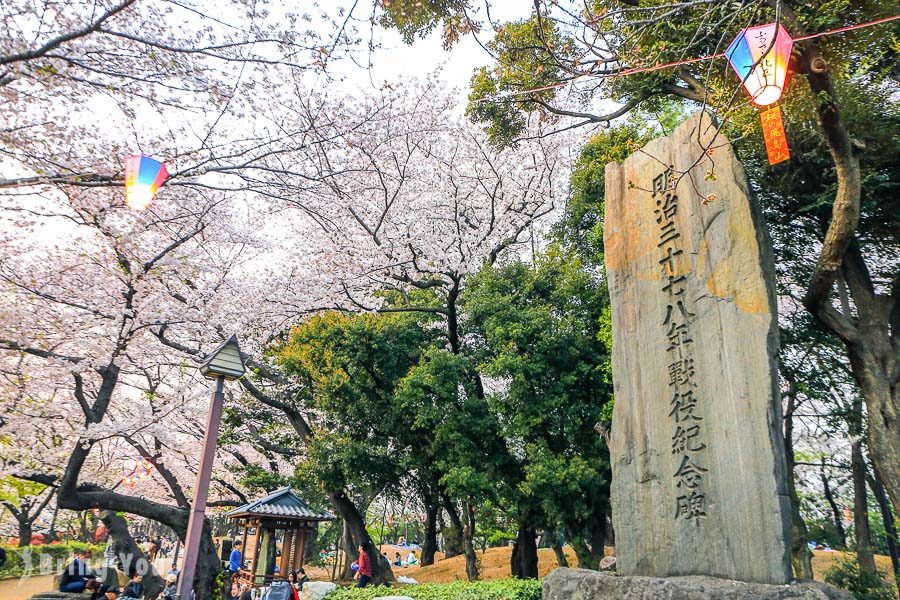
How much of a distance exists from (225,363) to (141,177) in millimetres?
1808

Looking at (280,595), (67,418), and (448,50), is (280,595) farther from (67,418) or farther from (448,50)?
(448,50)

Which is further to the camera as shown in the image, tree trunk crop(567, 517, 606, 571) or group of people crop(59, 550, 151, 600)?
tree trunk crop(567, 517, 606, 571)

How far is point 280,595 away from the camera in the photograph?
277 inches

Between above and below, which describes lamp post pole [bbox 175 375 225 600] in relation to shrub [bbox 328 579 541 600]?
above

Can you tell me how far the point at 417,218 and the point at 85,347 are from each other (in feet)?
21.6

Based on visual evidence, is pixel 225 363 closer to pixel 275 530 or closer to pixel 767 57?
pixel 275 530

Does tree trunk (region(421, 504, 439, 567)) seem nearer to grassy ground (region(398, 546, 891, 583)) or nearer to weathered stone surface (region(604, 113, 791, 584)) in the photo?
grassy ground (region(398, 546, 891, 583))

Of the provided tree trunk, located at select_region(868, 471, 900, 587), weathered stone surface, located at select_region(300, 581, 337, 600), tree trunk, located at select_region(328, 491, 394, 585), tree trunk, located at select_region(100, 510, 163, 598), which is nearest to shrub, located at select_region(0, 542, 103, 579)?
tree trunk, located at select_region(100, 510, 163, 598)

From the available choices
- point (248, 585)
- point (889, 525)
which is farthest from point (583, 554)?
point (889, 525)

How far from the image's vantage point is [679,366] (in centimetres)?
495

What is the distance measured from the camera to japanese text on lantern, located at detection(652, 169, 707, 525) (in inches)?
181

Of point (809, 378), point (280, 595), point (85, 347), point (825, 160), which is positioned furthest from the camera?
point (809, 378)

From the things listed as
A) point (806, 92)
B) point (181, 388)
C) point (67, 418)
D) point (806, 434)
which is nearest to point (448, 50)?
point (806, 92)

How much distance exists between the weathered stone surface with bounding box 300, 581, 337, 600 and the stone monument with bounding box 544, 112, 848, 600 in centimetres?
590
